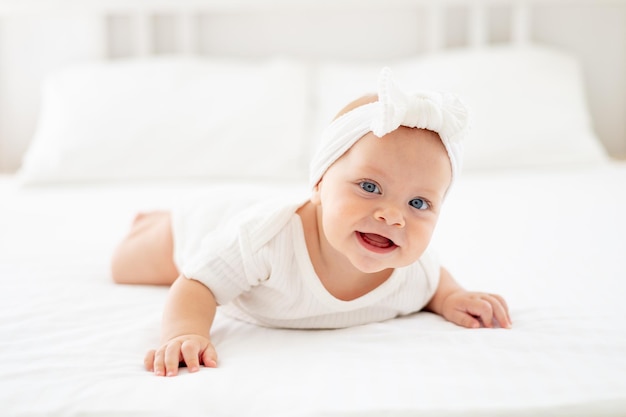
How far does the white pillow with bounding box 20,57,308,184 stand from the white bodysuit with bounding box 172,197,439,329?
1059 millimetres

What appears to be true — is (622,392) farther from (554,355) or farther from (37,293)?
(37,293)

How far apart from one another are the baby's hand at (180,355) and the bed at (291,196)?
2 cm

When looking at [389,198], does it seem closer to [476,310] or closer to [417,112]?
[417,112]

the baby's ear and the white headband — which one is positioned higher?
the white headband

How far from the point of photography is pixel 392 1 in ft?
7.87

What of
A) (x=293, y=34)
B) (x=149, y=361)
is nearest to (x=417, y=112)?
(x=149, y=361)

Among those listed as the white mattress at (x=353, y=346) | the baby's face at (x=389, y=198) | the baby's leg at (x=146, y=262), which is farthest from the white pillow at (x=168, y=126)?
the baby's face at (x=389, y=198)

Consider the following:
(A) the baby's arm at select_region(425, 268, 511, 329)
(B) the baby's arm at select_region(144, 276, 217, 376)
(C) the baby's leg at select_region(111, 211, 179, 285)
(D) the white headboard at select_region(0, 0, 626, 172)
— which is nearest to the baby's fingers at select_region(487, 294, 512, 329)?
(A) the baby's arm at select_region(425, 268, 511, 329)

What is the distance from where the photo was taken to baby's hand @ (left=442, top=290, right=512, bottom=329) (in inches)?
36.4

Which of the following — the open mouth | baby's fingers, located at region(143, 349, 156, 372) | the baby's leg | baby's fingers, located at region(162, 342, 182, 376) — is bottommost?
the baby's leg

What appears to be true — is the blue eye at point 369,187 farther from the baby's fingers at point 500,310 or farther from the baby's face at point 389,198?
the baby's fingers at point 500,310

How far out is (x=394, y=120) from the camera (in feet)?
2.56

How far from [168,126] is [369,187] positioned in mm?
1321

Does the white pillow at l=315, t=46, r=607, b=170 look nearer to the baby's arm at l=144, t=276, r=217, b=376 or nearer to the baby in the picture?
the baby
